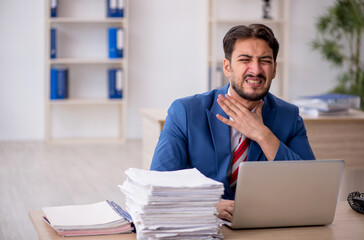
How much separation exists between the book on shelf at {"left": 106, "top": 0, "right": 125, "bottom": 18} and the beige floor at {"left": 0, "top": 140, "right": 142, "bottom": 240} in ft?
4.66

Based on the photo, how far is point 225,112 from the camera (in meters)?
1.99

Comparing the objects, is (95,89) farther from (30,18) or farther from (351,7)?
(351,7)

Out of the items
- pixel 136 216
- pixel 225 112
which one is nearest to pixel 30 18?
pixel 225 112

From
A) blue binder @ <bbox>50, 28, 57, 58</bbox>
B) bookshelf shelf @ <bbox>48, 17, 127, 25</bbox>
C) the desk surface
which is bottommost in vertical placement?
the desk surface

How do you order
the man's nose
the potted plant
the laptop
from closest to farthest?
the laptop
the man's nose
the potted plant

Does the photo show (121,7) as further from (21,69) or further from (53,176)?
(53,176)

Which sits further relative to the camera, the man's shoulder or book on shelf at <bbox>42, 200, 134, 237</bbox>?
the man's shoulder

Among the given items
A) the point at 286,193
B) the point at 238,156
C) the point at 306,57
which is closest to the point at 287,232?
the point at 286,193

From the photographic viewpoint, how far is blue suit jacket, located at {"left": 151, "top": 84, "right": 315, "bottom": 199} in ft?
6.45

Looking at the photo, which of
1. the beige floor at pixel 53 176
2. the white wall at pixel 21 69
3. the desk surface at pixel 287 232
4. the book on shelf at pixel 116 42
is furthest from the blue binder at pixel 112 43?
the desk surface at pixel 287 232

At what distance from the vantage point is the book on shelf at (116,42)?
6219 millimetres

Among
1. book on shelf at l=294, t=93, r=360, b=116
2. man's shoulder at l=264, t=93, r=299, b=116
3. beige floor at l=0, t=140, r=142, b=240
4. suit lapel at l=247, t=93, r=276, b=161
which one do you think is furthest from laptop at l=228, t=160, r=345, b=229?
book on shelf at l=294, t=93, r=360, b=116

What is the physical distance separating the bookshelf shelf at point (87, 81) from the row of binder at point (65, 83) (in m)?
0.04

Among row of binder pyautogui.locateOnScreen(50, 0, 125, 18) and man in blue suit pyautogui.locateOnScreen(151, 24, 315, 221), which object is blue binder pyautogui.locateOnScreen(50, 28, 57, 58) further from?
man in blue suit pyautogui.locateOnScreen(151, 24, 315, 221)
